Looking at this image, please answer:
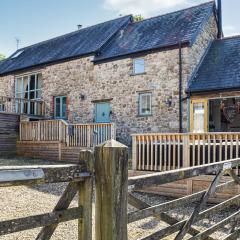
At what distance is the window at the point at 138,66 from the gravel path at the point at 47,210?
9567 millimetres

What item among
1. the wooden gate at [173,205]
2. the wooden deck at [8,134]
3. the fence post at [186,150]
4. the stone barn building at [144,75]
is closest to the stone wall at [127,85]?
the stone barn building at [144,75]

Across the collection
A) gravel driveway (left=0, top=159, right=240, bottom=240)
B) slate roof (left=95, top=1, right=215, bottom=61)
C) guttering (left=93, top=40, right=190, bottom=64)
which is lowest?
gravel driveway (left=0, top=159, right=240, bottom=240)

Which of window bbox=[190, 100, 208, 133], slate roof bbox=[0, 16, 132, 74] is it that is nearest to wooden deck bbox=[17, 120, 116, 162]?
window bbox=[190, 100, 208, 133]

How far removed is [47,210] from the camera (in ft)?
24.1

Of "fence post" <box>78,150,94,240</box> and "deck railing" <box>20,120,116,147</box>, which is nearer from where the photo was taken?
"fence post" <box>78,150,94,240</box>

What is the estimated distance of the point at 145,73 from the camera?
17.9 m

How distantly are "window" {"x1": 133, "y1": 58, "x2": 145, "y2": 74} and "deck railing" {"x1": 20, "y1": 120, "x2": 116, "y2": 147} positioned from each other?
477cm

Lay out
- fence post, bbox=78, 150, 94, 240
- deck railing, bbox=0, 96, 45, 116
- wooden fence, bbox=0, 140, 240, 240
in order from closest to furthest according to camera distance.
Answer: wooden fence, bbox=0, 140, 240, 240
fence post, bbox=78, 150, 94, 240
deck railing, bbox=0, 96, 45, 116

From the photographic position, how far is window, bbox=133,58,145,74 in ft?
59.7

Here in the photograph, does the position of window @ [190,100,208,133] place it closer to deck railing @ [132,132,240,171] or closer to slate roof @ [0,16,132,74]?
deck railing @ [132,132,240,171]

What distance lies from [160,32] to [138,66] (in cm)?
245

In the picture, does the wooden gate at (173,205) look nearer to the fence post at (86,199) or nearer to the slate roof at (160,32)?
the fence post at (86,199)

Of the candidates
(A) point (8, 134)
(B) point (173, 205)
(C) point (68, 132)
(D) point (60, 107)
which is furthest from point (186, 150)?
(D) point (60, 107)

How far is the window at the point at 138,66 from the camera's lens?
18188mm
